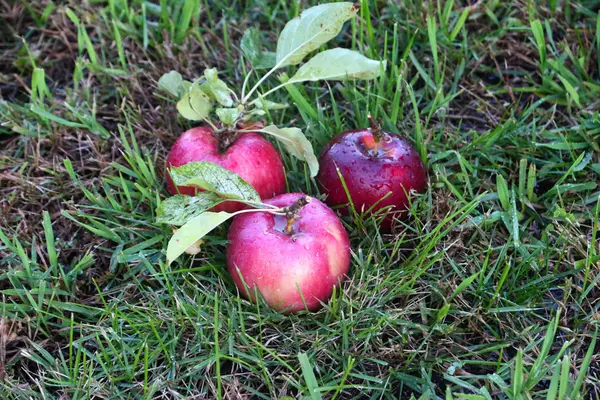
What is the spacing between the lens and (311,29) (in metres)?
2.46

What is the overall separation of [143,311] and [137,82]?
3.52 ft

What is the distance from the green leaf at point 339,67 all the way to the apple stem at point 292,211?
0.64m

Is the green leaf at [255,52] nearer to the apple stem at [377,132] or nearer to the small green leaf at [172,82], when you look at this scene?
the small green leaf at [172,82]

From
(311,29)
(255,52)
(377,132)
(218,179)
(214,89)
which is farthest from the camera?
(255,52)

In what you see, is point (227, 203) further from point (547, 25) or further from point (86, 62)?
point (547, 25)

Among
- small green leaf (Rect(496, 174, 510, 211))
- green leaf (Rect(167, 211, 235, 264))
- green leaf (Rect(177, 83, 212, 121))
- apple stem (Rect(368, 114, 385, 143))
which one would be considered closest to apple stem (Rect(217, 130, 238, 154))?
green leaf (Rect(177, 83, 212, 121))

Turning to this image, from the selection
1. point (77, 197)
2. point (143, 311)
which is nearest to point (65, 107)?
point (77, 197)

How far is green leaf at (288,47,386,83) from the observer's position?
245cm

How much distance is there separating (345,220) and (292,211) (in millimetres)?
415

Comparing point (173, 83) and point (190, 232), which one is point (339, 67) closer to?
point (173, 83)

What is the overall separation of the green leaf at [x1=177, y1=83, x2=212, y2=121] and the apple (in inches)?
17.5

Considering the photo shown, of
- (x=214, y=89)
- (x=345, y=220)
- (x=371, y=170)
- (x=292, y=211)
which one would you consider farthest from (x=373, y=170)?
(x=214, y=89)

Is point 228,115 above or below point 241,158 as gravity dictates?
above

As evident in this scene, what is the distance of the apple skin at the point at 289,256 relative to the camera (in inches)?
77.6
